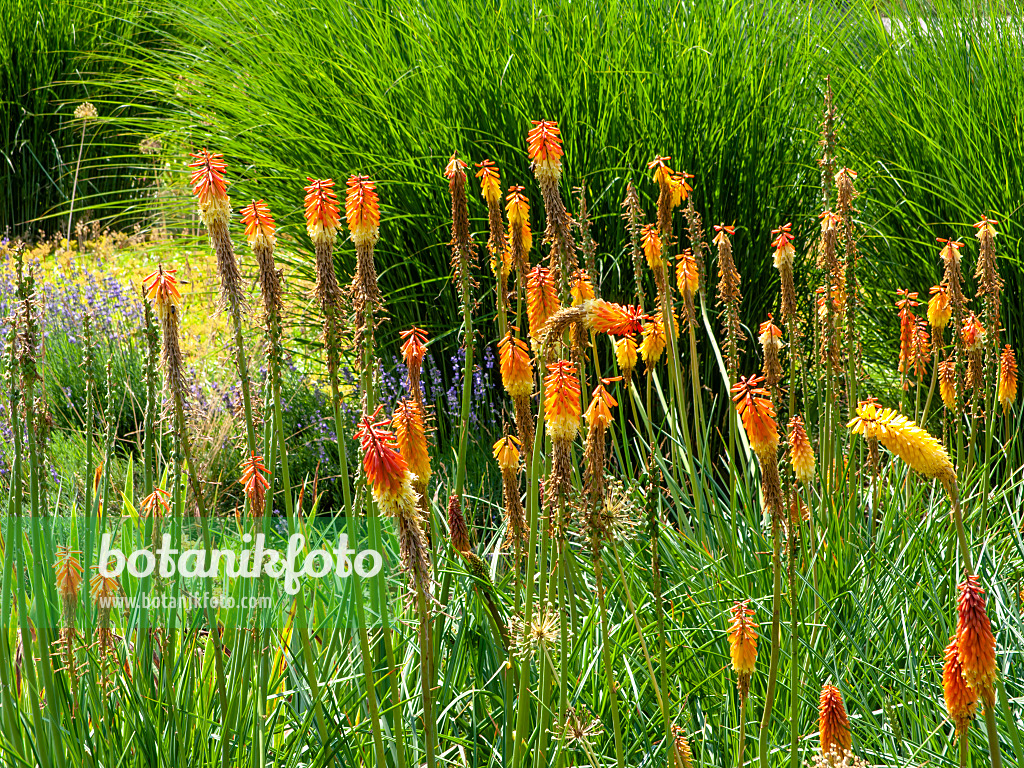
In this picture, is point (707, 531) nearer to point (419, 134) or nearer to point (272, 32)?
point (419, 134)

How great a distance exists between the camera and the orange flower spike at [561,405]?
1.50 metres

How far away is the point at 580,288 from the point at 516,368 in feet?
2.29

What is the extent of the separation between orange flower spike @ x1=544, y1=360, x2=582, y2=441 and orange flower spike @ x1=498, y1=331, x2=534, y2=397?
0.57ft

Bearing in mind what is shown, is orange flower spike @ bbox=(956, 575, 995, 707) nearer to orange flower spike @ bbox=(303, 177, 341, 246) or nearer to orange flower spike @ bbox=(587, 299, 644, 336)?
orange flower spike @ bbox=(587, 299, 644, 336)

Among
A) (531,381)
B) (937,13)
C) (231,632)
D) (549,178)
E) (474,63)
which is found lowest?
(231,632)

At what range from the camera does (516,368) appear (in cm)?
172

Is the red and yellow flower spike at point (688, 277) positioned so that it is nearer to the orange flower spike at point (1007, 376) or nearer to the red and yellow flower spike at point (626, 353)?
the red and yellow flower spike at point (626, 353)

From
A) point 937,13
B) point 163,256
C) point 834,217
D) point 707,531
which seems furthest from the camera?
point 163,256

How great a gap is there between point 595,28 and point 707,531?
255cm

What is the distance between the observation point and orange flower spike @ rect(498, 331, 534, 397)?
171cm

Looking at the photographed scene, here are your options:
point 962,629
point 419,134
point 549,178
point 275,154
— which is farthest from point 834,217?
point 275,154

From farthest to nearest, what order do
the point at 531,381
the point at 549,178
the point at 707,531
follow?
the point at 707,531 < the point at 549,178 < the point at 531,381

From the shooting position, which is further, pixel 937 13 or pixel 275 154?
pixel 937 13

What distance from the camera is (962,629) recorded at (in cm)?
125
